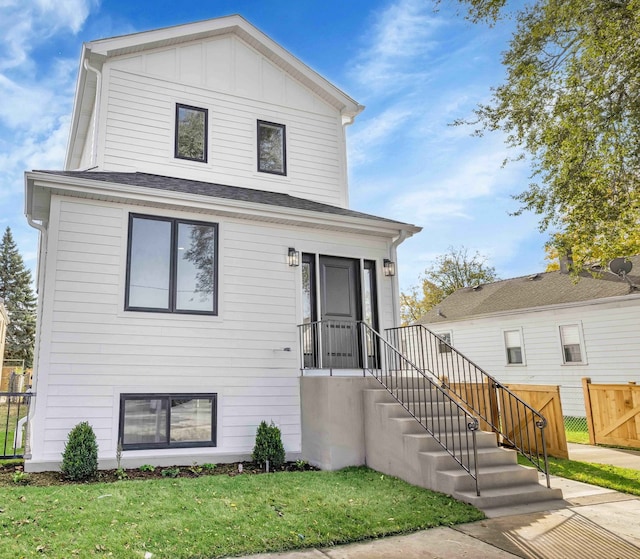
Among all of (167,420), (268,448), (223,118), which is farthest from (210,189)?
(268,448)

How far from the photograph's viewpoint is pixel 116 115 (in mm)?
9086

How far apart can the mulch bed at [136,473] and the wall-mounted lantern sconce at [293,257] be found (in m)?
3.27

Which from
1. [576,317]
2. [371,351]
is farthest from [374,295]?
[576,317]

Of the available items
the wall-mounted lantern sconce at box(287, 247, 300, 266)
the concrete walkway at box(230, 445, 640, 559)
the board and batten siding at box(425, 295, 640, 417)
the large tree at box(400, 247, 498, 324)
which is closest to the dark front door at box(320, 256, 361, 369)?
the wall-mounted lantern sconce at box(287, 247, 300, 266)

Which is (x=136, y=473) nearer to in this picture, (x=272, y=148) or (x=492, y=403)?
(x=492, y=403)

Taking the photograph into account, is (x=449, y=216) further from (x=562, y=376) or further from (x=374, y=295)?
(x=374, y=295)

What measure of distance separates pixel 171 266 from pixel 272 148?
3892 millimetres

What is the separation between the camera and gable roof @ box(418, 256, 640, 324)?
49.6ft

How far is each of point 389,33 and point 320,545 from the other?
9.36 meters

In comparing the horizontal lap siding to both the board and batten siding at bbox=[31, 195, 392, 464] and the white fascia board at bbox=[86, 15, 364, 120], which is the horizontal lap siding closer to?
the white fascia board at bbox=[86, 15, 364, 120]

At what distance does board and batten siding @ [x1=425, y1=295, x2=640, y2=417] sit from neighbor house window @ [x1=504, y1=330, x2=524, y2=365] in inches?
5.9

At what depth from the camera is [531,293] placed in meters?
17.7

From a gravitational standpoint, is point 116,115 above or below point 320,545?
above

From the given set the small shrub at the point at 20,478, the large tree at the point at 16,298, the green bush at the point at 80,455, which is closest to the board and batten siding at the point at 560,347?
the green bush at the point at 80,455
